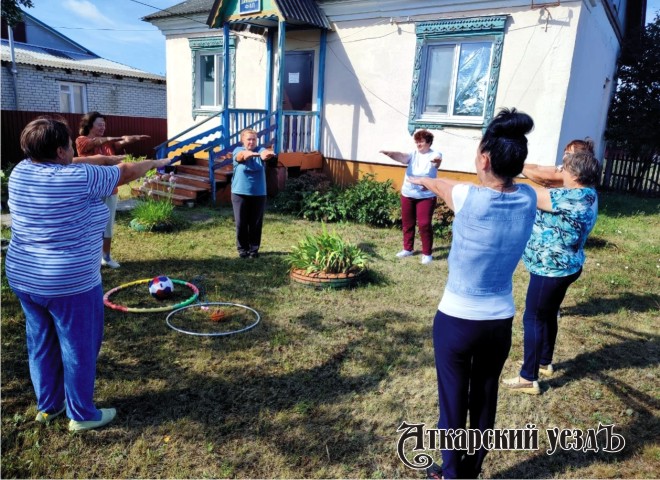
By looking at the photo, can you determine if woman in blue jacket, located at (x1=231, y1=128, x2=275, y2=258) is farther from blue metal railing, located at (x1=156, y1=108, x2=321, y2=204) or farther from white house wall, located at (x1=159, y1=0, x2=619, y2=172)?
white house wall, located at (x1=159, y1=0, x2=619, y2=172)

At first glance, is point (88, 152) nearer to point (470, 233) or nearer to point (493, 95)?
point (470, 233)

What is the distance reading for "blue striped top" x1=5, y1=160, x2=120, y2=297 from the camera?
2.56 metres

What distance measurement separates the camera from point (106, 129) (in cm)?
1762

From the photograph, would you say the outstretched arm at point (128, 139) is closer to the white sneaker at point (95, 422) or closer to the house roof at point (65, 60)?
the white sneaker at point (95, 422)

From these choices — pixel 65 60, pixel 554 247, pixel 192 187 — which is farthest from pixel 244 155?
pixel 65 60

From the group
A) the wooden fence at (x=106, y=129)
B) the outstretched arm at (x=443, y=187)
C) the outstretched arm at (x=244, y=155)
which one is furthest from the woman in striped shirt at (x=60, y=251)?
the wooden fence at (x=106, y=129)

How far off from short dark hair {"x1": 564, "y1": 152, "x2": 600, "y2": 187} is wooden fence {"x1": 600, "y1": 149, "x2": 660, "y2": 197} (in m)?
12.6

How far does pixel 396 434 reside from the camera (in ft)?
10.4

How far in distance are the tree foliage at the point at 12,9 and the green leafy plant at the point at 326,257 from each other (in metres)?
8.46

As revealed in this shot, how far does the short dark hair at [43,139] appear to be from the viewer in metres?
2.56

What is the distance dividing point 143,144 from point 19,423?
17107mm

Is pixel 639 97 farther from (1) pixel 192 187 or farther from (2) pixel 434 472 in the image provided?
(2) pixel 434 472

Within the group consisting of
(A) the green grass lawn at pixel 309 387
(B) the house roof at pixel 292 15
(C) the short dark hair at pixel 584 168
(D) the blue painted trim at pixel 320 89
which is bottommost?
(A) the green grass lawn at pixel 309 387

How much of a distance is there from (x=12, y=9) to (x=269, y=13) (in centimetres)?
525
